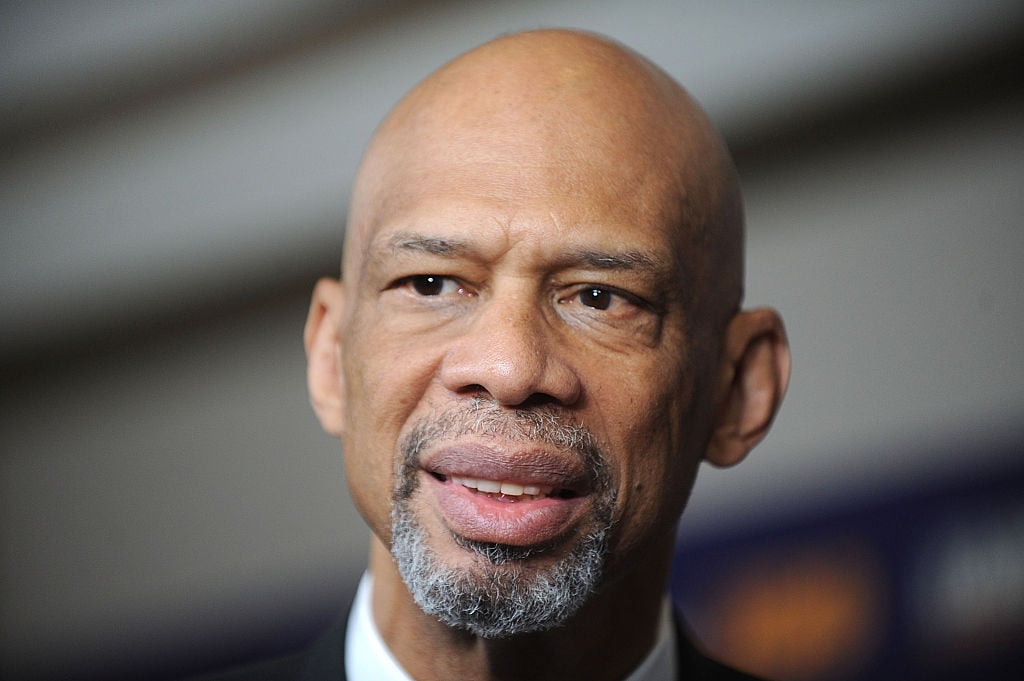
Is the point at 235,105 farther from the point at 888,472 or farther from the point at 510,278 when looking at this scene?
the point at 510,278

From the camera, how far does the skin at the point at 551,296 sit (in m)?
1.78

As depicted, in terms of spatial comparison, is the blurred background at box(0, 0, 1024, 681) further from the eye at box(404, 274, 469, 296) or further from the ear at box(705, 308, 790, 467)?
the eye at box(404, 274, 469, 296)

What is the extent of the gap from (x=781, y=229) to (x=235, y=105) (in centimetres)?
210

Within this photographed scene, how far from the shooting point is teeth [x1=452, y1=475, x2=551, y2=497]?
1717 mm

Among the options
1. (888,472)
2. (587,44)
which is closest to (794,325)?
(888,472)

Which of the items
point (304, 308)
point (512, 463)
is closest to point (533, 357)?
point (512, 463)

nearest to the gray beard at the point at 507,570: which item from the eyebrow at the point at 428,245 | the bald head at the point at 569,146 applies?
the eyebrow at the point at 428,245

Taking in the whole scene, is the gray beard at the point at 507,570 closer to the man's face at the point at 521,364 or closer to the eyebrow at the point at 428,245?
the man's face at the point at 521,364

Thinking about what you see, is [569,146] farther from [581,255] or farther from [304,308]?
[304,308]

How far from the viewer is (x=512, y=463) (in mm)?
1697

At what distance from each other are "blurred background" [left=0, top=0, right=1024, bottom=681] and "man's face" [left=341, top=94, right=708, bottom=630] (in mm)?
1869

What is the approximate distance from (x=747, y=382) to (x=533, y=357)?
0.59 meters

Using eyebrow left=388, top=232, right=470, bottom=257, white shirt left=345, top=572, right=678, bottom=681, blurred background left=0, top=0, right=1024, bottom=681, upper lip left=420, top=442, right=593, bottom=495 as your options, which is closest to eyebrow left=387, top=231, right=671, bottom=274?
eyebrow left=388, top=232, right=470, bottom=257

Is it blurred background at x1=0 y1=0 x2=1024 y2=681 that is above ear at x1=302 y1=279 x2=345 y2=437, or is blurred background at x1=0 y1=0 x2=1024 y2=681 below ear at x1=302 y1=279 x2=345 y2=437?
below
